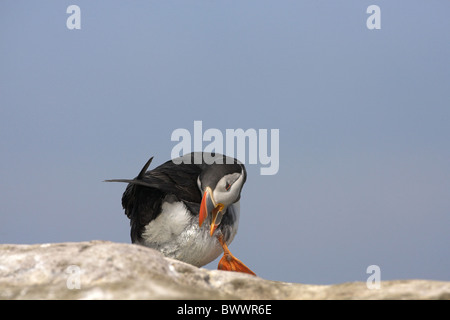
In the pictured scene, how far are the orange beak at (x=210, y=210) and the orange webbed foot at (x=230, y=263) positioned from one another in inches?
9.9

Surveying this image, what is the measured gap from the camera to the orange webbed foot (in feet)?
15.9

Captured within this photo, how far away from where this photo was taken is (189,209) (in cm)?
484

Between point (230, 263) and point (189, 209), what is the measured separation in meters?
0.57

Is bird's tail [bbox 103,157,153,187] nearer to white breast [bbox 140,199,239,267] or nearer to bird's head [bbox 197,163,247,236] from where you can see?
white breast [bbox 140,199,239,267]

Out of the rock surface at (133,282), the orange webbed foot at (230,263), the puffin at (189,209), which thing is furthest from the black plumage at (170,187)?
the rock surface at (133,282)

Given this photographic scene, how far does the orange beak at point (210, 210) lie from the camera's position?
4.50 meters

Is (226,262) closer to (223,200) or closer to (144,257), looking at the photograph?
(223,200)

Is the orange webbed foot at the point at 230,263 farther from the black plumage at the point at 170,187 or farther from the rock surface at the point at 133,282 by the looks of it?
the rock surface at the point at 133,282

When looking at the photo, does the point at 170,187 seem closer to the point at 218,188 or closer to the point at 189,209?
→ the point at 189,209

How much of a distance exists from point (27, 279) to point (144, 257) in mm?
590

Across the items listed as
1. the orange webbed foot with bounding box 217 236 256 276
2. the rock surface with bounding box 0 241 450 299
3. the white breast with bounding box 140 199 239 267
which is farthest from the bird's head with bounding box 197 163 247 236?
the rock surface with bounding box 0 241 450 299
